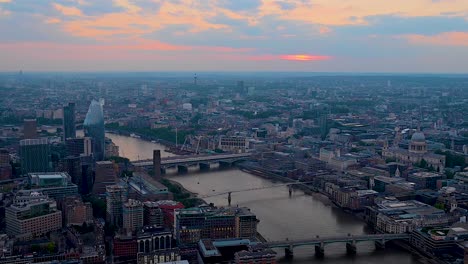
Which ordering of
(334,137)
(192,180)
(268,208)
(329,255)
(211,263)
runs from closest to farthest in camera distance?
(211,263)
(329,255)
(268,208)
(192,180)
(334,137)

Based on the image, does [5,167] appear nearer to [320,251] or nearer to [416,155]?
[320,251]

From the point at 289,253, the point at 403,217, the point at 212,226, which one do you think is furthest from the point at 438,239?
the point at 212,226

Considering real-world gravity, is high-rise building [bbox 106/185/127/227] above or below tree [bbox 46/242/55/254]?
above

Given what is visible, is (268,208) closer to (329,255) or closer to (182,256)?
(329,255)

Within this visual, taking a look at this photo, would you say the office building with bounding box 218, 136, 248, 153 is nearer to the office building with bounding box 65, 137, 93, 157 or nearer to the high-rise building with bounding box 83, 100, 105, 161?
the high-rise building with bounding box 83, 100, 105, 161

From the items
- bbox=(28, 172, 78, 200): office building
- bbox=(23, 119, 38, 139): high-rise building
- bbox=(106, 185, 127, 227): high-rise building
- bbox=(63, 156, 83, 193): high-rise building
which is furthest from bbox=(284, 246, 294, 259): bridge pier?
bbox=(23, 119, 38, 139): high-rise building

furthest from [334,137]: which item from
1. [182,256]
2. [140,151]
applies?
[182,256]

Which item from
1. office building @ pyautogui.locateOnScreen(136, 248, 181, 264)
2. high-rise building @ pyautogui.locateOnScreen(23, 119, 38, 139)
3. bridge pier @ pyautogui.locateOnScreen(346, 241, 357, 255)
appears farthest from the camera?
high-rise building @ pyautogui.locateOnScreen(23, 119, 38, 139)
